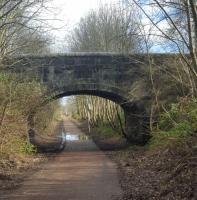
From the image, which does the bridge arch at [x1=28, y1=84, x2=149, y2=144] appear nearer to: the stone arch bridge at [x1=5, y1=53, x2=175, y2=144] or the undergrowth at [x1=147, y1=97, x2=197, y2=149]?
the stone arch bridge at [x1=5, y1=53, x2=175, y2=144]

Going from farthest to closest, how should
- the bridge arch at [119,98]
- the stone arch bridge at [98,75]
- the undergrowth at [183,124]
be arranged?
the bridge arch at [119,98] → the stone arch bridge at [98,75] → the undergrowth at [183,124]

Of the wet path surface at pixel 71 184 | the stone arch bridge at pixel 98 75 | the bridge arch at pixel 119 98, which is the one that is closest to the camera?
the wet path surface at pixel 71 184

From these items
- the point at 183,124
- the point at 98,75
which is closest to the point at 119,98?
the point at 98,75

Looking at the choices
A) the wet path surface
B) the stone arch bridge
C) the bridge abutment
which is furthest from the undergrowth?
the stone arch bridge

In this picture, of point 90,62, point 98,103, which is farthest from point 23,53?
point 98,103

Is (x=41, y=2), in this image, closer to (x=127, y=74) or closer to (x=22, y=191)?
(x=22, y=191)

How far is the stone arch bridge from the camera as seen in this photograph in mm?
24594

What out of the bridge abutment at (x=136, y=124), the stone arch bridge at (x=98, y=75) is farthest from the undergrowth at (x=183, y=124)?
the stone arch bridge at (x=98, y=75)

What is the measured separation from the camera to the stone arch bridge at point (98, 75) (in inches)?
968

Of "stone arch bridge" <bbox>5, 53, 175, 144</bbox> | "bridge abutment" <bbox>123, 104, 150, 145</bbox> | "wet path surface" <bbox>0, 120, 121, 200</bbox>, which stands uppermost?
"stone arch bridge" <bbox>5, 53, 175, 144</bbox>

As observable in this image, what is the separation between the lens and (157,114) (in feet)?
75.6

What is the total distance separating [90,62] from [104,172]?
10.8 m

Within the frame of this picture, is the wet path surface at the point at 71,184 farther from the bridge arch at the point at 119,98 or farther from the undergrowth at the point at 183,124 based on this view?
the bridge arch at the point at 119,98

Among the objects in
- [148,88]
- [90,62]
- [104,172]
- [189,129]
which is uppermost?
[90,62]
